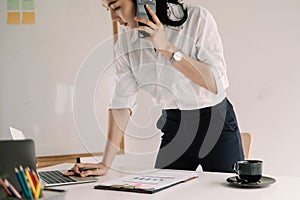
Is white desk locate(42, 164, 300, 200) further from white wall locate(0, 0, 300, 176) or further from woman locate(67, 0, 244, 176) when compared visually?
white wall locate(0, 0, 300, 176)

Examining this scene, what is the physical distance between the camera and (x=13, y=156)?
107 centimetres

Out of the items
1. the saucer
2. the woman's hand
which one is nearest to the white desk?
the saucer

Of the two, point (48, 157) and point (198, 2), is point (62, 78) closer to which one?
point (48, 157)

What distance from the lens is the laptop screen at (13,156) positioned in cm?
106

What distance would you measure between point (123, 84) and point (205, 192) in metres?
0.69

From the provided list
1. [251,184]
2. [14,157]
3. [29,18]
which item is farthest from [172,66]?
[29,18]

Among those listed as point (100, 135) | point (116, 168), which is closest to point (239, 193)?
point (116, 168)

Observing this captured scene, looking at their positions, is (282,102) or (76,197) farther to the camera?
(282,102)

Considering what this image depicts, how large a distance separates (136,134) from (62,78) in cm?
50

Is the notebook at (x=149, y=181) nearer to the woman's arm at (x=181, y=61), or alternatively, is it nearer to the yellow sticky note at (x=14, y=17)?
the woman's arm at (x=181, y=61)

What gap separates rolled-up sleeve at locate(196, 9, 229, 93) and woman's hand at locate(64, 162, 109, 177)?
0.49 meters

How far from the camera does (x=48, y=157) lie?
267 centimetres

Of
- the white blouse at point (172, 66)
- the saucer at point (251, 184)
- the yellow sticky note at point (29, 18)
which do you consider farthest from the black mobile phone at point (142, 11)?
the yellow sticky note at point (29, 18)

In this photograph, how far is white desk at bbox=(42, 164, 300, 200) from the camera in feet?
4.41
